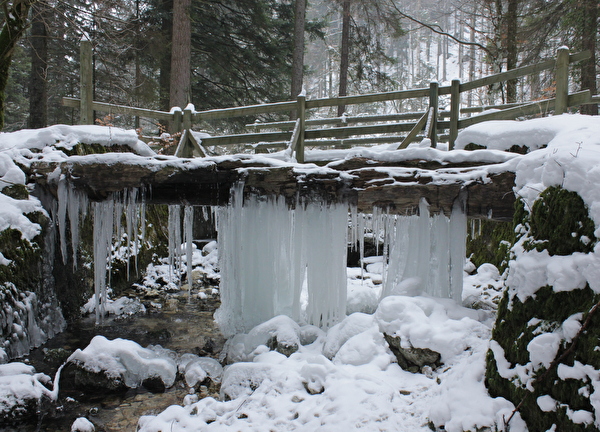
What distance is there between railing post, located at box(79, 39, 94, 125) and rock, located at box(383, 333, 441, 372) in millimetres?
7021

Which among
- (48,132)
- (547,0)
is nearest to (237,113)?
(48,132)

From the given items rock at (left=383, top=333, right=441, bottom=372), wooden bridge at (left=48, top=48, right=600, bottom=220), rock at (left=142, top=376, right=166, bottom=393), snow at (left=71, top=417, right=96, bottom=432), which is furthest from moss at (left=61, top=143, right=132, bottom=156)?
rock at (left=383, top=333, right=441, bottom=372)

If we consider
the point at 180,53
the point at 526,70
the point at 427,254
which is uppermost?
the point at 180,53

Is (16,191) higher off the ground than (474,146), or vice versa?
(474,146)

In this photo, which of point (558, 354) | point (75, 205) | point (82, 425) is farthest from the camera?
point (75, 205)

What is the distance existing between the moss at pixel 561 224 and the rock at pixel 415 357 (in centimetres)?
155

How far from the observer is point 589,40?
9.97m

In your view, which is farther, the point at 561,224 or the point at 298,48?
the point at 298,48

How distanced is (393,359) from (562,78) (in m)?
4.43

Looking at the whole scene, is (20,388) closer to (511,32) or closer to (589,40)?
(511,32)

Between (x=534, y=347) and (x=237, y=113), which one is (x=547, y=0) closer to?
(x=237, y=113)

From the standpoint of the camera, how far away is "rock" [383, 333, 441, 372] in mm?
3564

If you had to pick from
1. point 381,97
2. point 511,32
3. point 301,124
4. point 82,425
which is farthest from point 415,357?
point 511,32

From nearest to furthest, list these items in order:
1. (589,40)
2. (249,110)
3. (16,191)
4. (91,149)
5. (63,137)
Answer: (16,191) → (63,137) → (91,149) → (249,110) → (589,40)
